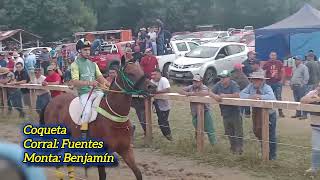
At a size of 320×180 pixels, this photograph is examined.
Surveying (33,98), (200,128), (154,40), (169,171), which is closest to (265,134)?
(200,128)

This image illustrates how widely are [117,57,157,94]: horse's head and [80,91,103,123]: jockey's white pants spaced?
0.49m

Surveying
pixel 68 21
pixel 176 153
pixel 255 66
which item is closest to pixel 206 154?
pixel 176 153

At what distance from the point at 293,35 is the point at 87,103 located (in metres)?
18.2

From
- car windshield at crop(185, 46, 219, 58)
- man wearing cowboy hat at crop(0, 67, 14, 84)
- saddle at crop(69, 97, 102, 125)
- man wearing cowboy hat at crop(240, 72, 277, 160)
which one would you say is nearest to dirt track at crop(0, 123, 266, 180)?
man wearing cowboy hat at crop(240, 72, 277, 160)

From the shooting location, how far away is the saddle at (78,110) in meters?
8.10

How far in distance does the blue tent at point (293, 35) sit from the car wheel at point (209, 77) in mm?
3359

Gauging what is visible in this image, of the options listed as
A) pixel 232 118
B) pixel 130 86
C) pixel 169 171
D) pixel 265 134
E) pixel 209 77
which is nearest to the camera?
pixel 130 86

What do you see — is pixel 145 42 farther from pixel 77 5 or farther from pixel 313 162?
pixel 77 5

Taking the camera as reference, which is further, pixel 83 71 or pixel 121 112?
pixel 83 71

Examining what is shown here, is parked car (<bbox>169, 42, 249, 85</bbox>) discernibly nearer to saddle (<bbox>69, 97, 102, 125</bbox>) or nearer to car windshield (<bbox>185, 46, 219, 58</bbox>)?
car windshield (<bbox>185, 46, 219, 58</bbox>)

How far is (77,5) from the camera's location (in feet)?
180

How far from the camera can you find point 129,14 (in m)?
60.8

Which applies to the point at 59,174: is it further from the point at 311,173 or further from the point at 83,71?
the point at 311,173

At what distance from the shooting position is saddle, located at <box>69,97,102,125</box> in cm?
810
